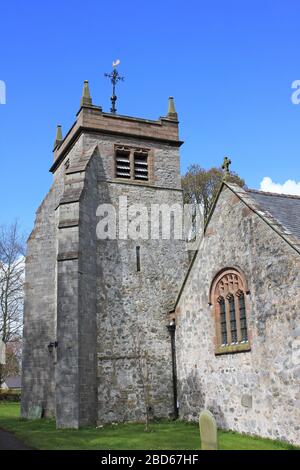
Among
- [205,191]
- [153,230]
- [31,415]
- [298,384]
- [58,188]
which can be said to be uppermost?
[205,191]

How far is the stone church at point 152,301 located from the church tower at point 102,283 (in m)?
0.05

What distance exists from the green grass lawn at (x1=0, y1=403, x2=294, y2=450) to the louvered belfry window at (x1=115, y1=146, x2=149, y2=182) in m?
10.5

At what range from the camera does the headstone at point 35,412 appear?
64.8 ft

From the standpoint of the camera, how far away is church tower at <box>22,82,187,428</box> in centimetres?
1738

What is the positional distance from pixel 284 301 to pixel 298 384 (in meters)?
2.18

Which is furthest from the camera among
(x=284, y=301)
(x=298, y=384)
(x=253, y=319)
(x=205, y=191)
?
(x=205, y=191)

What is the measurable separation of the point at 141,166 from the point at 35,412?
38.1 feet

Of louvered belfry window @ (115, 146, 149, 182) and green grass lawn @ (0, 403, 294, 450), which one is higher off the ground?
louvered belfry window @ (115, 146, 149, 182)

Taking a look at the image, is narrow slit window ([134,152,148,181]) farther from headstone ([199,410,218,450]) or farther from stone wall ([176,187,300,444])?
headstone ([199,410,218,450])

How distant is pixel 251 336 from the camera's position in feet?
47.5

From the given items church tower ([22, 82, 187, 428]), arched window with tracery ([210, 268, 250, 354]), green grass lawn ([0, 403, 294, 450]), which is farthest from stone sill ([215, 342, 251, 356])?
church tower ([22, 82, 187, 428])

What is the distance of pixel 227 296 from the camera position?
1609cm

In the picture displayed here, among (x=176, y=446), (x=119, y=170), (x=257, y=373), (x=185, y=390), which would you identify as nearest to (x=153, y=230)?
(x=119, y=170)
